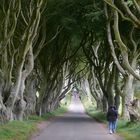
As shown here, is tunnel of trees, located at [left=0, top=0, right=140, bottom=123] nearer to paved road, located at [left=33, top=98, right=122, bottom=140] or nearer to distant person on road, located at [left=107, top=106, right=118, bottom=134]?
distant person on road, located at [left=107, top=106, right=118, bottom=134]

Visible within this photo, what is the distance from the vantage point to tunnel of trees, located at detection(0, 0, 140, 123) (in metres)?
26.1

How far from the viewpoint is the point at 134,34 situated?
3281 cm

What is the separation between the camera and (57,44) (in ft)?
141

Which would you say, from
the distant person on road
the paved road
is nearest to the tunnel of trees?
the distant person on road

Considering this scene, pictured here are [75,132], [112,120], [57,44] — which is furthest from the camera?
[57,44]

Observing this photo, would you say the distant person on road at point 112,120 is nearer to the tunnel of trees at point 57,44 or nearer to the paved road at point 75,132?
the paved road at point 75,132

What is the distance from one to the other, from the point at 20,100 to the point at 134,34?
9.32m

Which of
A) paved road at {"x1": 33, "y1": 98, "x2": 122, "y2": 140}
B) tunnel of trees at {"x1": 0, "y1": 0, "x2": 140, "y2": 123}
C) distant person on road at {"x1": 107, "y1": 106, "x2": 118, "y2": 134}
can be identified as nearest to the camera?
paved road at {"x1": 33, "y1": 98, "x2": 122, "y2": 140}

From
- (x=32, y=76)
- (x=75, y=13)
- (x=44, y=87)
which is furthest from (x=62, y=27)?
(x=44, y=87)

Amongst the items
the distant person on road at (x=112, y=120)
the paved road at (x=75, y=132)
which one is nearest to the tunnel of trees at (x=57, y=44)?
the distant person on road at (x=112, y=120)

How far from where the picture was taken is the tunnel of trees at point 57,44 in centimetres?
2614

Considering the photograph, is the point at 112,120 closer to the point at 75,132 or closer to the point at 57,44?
the point at 75,132

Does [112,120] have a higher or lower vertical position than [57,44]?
lower

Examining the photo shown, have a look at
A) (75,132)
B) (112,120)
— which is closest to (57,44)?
(75,132)
